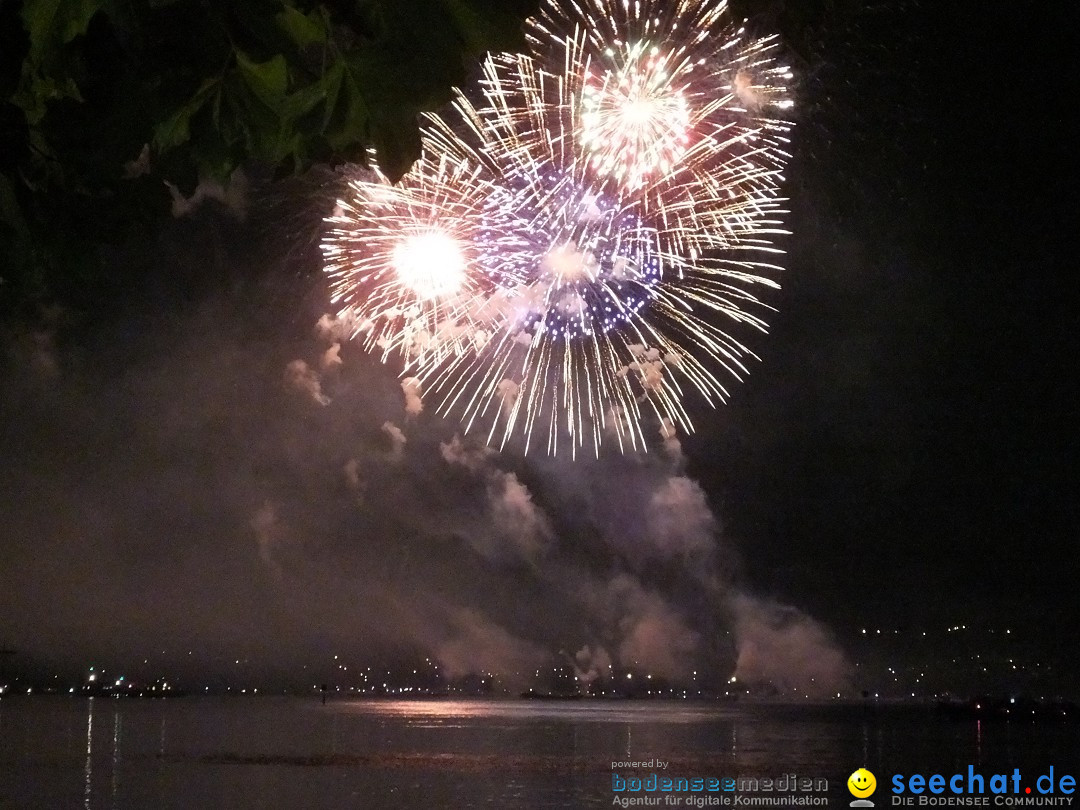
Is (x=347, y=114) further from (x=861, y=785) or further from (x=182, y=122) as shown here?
(x=861, y=785)

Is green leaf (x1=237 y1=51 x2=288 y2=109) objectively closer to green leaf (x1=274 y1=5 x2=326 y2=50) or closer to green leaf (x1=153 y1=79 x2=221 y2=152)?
green leaf (x1=274 y1=5 x2=326 y2=50)

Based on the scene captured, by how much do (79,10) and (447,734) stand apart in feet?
208

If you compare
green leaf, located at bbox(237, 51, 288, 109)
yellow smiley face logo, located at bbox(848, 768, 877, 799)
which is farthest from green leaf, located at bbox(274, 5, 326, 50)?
yellow smiley face logo, located at bbox(848, 768, 877, 799)

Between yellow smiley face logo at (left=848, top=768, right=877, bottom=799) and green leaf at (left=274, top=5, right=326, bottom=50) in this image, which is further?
yellow smiley face logo at (left=848, top=768, right=877, bottom=799)

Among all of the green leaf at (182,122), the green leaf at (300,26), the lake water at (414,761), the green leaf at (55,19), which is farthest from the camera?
the lake water at (414,761)

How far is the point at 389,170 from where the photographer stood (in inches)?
144

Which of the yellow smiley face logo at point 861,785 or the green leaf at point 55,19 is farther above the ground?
the green leaf at point 55,19

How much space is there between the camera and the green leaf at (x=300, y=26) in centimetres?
347

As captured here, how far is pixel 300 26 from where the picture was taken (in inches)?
137

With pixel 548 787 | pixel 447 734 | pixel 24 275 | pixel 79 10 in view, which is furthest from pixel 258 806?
pixel 447 734

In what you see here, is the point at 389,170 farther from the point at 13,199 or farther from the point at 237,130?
the point at 13,199

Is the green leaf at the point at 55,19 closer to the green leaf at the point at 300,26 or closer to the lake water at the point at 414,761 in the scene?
the green leaf at the point at 300,26

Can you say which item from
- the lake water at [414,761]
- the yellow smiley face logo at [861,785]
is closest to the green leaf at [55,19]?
the lake water at [414,761]

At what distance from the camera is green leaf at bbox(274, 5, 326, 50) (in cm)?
347
